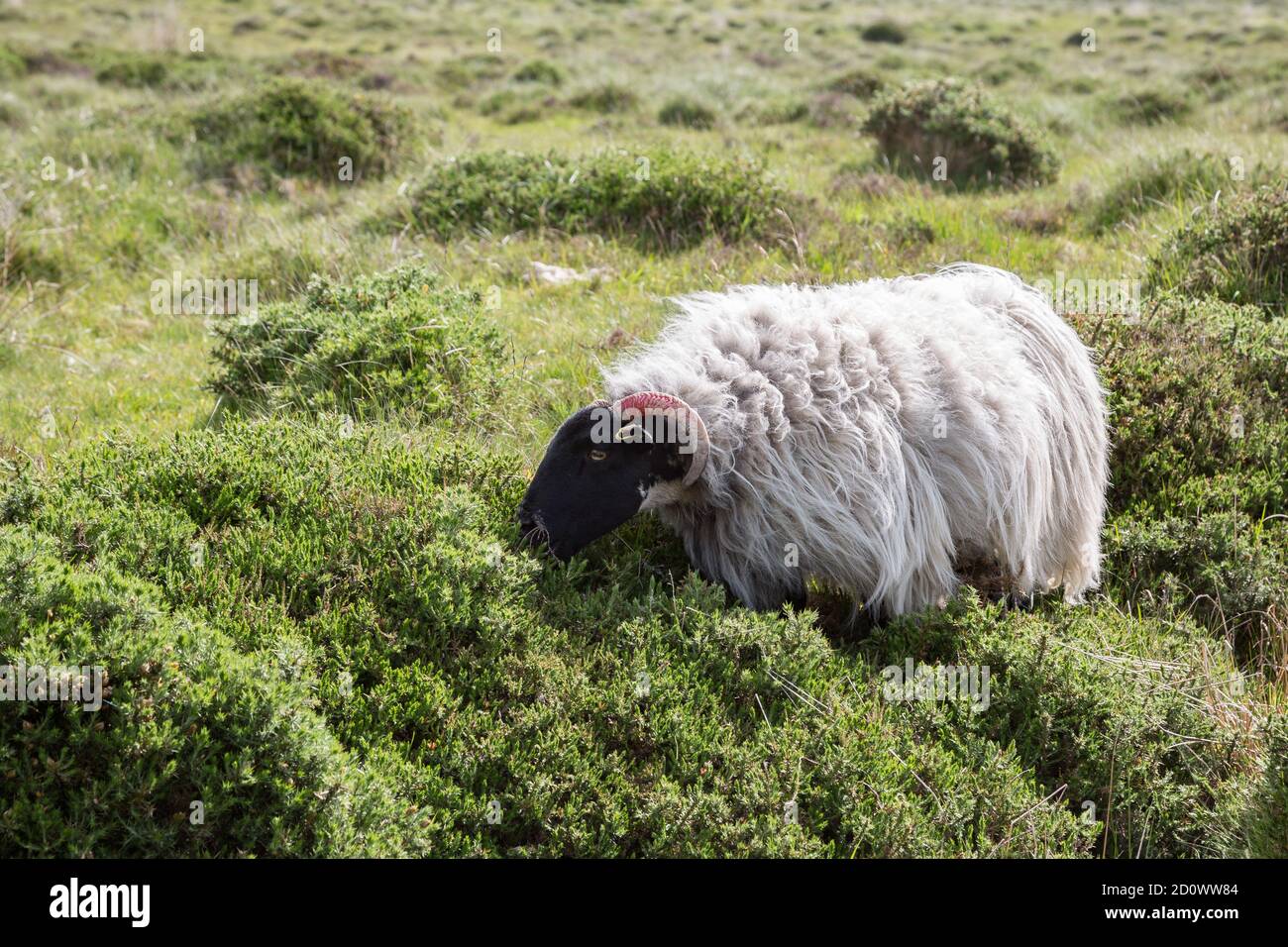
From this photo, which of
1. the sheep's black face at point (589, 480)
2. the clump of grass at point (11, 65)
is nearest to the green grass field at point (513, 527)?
the sheep's black face at point (589, 480)

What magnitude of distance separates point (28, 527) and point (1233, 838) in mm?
5030

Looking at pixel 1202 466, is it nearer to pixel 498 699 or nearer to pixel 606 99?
pixel 498 699

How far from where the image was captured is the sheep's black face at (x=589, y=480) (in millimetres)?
4883

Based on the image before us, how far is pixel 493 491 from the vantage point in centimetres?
534

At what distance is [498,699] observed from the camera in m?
4.34

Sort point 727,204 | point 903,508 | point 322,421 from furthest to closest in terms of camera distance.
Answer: point 727,204
point 322,421
point 903,508

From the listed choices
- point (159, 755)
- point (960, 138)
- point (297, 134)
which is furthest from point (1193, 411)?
point (297, 134)

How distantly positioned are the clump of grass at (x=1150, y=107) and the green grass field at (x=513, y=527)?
3.60 meters

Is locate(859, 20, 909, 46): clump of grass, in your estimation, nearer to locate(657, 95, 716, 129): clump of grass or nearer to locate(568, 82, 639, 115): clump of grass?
locate(568, 82, 639, 115): clump of grass

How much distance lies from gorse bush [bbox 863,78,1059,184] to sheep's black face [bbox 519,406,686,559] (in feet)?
26.0

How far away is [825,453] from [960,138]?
8275 mm
